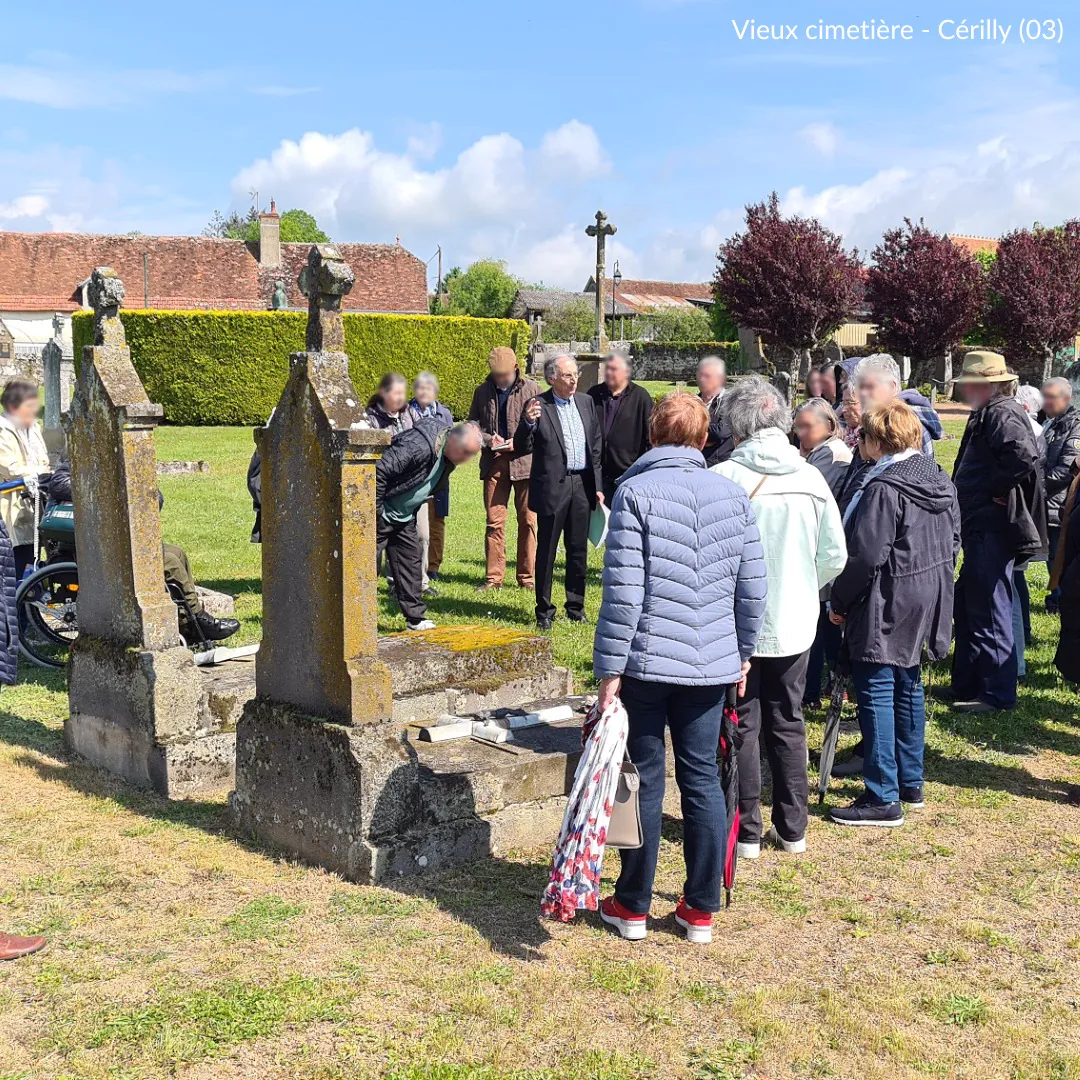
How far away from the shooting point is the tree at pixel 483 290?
84438mm

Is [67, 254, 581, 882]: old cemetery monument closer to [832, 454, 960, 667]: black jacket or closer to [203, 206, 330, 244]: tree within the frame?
[832, 454, 960, 667]: black jacket

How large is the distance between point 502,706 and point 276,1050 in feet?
10.2

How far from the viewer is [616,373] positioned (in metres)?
9.42

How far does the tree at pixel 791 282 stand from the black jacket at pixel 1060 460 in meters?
31.5

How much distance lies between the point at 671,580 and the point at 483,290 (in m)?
86.6

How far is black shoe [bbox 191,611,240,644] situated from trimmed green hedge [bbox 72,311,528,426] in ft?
68.5

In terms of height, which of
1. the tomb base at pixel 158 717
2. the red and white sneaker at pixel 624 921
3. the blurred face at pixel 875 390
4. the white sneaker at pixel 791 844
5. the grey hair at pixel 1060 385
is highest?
the grey hair at pixel 1060 385

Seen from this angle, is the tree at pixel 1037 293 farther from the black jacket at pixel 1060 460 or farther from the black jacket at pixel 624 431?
the black jacket at pixel 624 431

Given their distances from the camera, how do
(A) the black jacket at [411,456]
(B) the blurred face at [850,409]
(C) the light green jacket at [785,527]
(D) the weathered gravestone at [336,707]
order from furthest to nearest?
(A) the black jacket at [411,456] → (B) the blurred face at [850,409] → (C) the light green jacket at [785,527] → (D) the weathered gravestone at [336,707]

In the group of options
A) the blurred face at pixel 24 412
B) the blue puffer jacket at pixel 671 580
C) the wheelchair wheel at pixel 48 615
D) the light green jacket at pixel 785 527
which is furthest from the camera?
the blurred face at pixel 24 412

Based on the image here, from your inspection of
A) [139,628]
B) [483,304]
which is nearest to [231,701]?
[139,628]

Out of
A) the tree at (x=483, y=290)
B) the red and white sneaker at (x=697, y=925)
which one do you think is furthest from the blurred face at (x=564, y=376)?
the tree at (x=483, y=290)

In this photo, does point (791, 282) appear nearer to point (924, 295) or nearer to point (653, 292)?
point (924, 295)

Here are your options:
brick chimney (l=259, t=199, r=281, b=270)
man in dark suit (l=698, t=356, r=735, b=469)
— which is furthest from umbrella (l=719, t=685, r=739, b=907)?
brick chimney (l=259, t=199, r=281, b=270)
